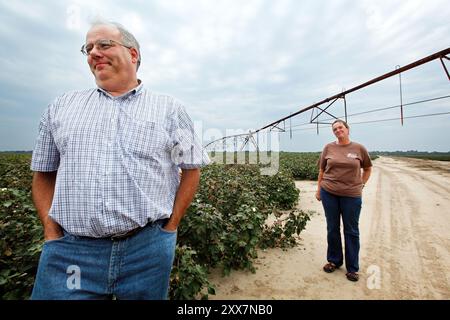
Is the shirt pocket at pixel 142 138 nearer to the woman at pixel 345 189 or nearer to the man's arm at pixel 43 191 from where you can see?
the man's arm at pixel 43 191

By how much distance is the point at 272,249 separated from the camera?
16.3ft

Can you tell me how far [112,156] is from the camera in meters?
1.41

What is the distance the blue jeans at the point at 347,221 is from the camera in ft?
12.1

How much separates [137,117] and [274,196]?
7.27 metres

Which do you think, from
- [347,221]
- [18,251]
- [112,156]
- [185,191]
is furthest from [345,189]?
[18,251]

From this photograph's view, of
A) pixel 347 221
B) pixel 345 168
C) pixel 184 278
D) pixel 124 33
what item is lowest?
pixel 184 278

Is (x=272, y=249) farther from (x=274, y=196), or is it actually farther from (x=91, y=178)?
(x=91, y=178)

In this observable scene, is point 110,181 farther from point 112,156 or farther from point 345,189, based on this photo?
point 345,189

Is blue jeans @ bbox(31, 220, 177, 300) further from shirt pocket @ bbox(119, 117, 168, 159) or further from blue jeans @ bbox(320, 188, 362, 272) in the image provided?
blue jeans @ bbox(320, 188, 362, 272)

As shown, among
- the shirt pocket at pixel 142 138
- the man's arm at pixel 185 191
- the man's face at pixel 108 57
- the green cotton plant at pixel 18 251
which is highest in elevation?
the man's face at pixel 108 57

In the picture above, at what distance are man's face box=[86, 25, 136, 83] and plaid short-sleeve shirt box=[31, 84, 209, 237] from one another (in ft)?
0.34

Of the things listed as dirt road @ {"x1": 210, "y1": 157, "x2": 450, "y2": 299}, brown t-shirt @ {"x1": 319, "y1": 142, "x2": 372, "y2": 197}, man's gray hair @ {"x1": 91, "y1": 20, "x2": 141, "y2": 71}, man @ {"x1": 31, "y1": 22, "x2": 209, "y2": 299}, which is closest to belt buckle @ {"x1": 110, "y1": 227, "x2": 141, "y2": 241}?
man @ {"x1": 31, "y1": 22, "x2": 209, "y2": 299}

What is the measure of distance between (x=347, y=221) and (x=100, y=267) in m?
3.27

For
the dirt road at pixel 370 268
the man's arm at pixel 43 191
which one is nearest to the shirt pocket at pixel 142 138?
the man's arm at pixel 43 191
